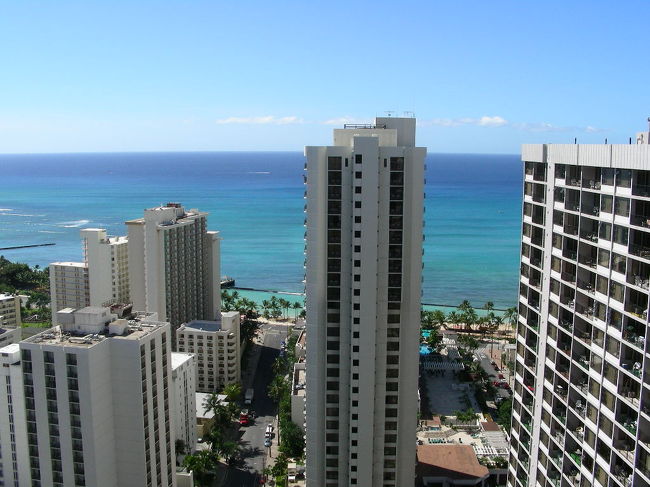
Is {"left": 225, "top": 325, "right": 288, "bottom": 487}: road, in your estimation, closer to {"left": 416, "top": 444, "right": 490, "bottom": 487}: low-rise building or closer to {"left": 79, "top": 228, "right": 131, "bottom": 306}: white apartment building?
{"left": 416, "top": 444, "right": 490, "bottom": 487}: low-rise building

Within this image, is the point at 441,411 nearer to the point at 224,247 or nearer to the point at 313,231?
the point at 313,231

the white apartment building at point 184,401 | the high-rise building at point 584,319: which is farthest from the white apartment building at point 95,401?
the high-rise building at point 584,319

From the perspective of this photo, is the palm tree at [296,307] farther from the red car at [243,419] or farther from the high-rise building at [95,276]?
the red car at [243,419]

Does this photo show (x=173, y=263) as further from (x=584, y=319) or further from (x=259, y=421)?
(x=584, y=319)

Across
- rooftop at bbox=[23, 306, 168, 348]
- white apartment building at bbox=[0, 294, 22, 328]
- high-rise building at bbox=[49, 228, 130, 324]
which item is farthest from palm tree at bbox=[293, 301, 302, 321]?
rooftop at bbox=[23, 306, 168, 348]

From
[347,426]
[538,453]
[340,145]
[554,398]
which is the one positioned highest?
[340,145]

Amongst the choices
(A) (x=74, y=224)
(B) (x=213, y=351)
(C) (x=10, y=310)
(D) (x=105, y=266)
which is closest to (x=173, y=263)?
(D) (x=105, y=266)

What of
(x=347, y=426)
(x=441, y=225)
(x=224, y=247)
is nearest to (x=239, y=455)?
(x=347, y=426)
